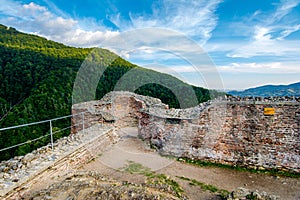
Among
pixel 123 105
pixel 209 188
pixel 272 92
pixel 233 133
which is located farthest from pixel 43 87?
pixel 209 188

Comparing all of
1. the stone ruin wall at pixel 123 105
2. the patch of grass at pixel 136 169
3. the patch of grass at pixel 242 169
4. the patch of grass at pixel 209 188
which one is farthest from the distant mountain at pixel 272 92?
the stone ruin wall at pixel 123 105

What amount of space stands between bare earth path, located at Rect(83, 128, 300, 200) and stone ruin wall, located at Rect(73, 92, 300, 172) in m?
0.49

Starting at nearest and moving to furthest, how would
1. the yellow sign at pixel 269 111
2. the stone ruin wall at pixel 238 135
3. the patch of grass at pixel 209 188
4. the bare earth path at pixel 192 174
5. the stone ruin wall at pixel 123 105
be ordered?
the patch of grass at pixel 209 188
the bare earth path at pixel 192 174
the stone ruin wall at pixel 238 135
the yellow sign at pixel 269 111
the stone ruin wall at pixel 123 105

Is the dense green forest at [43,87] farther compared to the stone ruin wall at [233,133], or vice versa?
the dense green forest at [43,87]

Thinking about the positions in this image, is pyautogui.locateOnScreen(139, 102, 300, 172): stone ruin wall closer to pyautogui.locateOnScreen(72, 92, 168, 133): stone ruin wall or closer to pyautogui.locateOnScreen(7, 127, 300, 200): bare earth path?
pyautogui.locateOnScreen(7, 127, 300, 200): bare earth path

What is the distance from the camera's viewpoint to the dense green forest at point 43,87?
63.6ft

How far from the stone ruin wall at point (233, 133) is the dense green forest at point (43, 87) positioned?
8.95 meters

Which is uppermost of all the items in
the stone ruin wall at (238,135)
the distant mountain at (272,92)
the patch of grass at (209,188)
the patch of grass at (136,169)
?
the distant mountain at (272,92)

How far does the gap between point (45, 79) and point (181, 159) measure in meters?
A: 26.4

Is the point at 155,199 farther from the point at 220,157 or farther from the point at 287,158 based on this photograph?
the point at 287,158

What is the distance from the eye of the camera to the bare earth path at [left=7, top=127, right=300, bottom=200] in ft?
13.5

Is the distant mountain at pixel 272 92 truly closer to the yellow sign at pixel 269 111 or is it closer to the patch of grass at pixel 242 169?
the yellow sign at pixel 269 111

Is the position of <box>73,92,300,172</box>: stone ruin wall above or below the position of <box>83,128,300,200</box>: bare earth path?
above

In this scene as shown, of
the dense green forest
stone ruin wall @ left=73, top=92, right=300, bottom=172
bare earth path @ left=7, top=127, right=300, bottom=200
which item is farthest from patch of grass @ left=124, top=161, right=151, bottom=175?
the dense green forest
